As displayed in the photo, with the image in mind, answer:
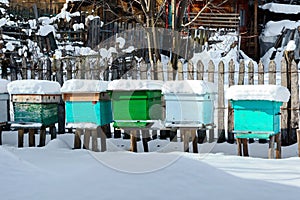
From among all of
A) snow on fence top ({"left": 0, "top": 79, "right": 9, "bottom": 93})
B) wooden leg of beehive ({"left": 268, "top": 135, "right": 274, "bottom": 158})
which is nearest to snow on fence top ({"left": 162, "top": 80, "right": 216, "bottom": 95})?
wooden leg of beehive ({"left": 268, "top": 135, "right": 274, "bottom": 158})

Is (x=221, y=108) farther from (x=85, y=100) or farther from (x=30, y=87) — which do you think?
(x=30, y=87)

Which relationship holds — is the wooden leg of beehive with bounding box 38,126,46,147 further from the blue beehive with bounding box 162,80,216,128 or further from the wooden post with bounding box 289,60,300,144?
the wooden post with bounding box 289,60,300,144

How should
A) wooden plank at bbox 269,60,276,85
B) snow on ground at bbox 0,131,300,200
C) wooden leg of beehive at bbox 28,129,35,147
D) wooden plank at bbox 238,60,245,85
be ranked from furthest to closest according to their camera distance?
wooden plank at bbox 238,60,245,85, wooden plank at bbox 269,60,276,85, wooden leg of beehive at bbox 28,129,35,147, snow on ground at bbox 0,131,300,200

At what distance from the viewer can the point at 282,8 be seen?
763 inches

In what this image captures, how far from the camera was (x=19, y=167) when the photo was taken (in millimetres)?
4445

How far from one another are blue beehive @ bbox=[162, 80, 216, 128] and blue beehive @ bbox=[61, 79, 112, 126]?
38.5 inches

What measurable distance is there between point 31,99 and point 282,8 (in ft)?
52.4

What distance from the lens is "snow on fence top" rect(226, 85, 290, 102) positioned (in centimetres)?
547

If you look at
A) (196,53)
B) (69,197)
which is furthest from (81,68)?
(196,53)

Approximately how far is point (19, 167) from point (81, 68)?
13.2 feet

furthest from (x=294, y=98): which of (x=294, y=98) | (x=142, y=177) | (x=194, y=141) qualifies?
(x=142, y=177)

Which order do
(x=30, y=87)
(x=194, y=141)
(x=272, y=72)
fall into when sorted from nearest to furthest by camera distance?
1. (x=30, y=87)
2. (x=194, y=141)
3. (x=272, y=72)

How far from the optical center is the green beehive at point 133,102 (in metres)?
5.92

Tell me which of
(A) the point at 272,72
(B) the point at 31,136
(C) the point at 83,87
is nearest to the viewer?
(C) the point at 83,87
